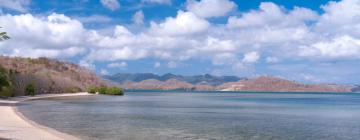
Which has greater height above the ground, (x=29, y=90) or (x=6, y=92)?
(x=29, y=90)

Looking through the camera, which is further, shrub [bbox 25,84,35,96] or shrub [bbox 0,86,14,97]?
shrub [bbox 25,84,35,96]

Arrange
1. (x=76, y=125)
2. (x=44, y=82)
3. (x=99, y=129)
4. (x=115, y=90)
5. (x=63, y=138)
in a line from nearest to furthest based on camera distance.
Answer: (x=63, y=138) < (x=99, y=129) < (x=76, y=125) < (x=44, y=82) < (x=115, y=90)

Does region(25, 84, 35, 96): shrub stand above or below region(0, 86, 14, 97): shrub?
above

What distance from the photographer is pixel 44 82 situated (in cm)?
18675

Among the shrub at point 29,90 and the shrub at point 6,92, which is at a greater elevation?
the shrub at point 29,90

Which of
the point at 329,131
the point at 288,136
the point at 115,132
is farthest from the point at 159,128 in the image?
the point at 329,131

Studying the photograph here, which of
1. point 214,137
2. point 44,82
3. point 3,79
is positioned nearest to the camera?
point 214,137

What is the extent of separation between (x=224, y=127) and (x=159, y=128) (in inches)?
278

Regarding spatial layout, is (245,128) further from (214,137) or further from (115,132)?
(115,132)

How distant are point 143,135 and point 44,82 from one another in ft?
523

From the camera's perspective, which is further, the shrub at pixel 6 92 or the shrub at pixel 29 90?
the shrub at pixel 29 90

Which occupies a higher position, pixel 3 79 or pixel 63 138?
pixel 3 79

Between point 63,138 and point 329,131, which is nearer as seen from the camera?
point 63,138

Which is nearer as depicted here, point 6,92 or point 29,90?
point 6,92
